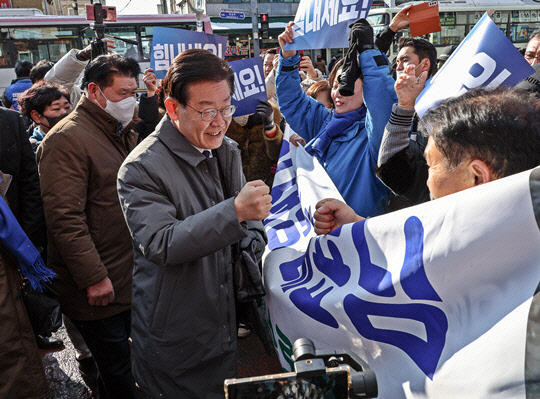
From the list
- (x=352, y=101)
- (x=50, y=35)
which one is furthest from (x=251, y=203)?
(x=50, y=35)

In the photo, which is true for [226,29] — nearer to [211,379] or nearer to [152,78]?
[152,78]

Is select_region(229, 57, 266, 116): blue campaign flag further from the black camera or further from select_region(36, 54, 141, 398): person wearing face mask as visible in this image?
the black camera

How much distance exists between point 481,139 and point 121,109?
→ 6.38ft

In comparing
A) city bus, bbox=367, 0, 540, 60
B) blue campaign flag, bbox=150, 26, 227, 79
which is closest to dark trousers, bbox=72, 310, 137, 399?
blue campaign flag, bbox=150, 26, 227, 79

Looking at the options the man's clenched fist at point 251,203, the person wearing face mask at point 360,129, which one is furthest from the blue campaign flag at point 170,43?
the man's clenched fist at point 251,203

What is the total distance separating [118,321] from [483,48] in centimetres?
216

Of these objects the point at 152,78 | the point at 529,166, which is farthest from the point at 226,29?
the point at 529,166

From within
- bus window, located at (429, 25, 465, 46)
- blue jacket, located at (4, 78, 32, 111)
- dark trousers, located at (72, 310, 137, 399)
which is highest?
bus window, located at (429, 25, 465, 46)

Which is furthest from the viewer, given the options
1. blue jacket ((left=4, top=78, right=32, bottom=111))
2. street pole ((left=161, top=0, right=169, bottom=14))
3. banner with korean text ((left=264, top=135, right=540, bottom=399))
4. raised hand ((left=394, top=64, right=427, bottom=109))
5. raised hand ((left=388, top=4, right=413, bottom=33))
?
street pole ((left=161, top=0, right=169, bottom=14))

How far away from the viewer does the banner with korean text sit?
0.94m

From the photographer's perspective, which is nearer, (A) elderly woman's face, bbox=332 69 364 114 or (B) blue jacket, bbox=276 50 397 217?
(B) blue jacket, bbox=276 50 397 217

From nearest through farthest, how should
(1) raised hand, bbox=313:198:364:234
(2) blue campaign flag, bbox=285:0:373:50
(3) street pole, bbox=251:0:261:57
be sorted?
(1) raised hand, bbox=313:198:364:234 → (2) blue campaign flag, bbox=285:0:373:50 → (3) street pole, bbox=251:0:261:57

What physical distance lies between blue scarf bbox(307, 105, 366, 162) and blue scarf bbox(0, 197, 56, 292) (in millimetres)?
1536

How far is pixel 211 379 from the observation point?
1.73 m
